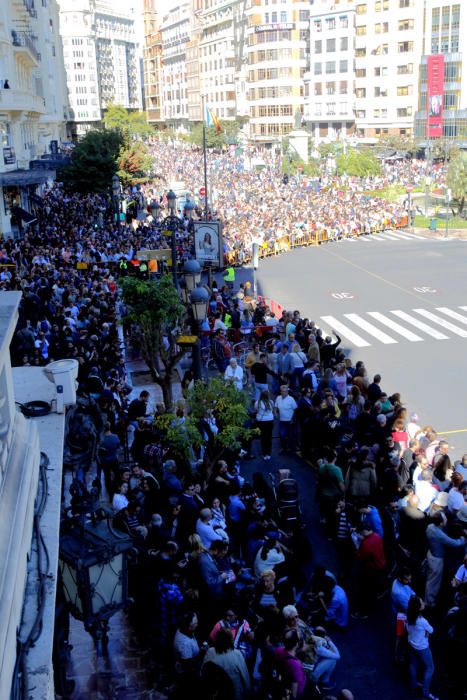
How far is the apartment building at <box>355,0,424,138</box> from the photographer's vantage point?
276ft

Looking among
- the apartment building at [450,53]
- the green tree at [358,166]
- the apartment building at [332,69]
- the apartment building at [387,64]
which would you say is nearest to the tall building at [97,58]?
the apartment building at [332,69]

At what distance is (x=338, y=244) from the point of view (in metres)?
40.8

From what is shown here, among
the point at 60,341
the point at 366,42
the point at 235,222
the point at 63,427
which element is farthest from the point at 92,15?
the point at 63,427

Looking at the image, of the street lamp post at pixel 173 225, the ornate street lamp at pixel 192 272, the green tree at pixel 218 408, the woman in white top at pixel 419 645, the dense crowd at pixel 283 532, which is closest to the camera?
the dense crowd at pixel 283 532

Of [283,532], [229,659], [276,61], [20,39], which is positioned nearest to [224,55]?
[276,61]

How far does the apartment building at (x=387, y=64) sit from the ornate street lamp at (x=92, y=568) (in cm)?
8679

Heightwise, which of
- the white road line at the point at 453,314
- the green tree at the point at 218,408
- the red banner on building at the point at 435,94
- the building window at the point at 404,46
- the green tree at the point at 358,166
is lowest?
the white road line at the point at 453,314

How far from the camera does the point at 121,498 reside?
9.79m

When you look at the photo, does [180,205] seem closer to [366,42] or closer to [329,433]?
[329,433]

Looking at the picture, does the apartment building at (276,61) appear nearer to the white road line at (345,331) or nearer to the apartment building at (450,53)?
the apartment building at (450,53)

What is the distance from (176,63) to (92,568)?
148876mm

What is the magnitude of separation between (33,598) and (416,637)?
15.2 feet

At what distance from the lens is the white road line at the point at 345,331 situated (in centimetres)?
2248

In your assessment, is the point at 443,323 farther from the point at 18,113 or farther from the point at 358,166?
the point at 358,166
